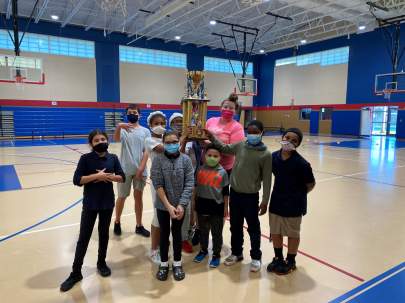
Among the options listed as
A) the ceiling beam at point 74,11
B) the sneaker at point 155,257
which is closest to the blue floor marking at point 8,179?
the sneaker at point 155,257

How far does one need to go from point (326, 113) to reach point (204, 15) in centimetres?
1315

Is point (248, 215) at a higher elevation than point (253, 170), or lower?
lower

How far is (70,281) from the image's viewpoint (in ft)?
9.00

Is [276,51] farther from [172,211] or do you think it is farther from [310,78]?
[172,211]

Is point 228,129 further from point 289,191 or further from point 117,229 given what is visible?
point 117,229

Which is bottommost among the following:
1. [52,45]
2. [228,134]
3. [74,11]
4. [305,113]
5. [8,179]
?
[8,179]

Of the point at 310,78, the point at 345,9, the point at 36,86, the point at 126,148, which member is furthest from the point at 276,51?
the point at 126,148

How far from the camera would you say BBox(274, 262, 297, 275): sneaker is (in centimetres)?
303

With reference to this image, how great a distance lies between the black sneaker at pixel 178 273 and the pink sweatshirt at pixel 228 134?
3.89 feet

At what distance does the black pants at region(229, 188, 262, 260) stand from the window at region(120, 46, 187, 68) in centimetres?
2167

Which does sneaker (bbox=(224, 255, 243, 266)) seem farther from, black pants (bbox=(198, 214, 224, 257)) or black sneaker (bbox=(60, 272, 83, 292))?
black sneaker (bbox=(60, 272, 83, 292))

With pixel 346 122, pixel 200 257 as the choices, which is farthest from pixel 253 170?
pixel 346 122

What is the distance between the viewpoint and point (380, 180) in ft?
24.5

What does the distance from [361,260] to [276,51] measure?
2710cm
